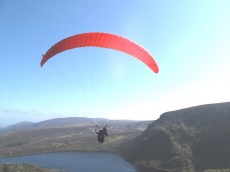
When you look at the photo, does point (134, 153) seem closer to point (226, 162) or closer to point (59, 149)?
point (226, 162)

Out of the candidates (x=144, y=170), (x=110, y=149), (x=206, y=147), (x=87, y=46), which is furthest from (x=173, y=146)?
(x=87, y=46)

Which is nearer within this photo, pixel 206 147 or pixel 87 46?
pixel 87 46

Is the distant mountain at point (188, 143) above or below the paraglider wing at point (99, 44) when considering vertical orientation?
below

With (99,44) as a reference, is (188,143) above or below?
below

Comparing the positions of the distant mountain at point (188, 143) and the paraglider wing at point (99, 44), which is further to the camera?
the distant mountain at point (188, 143)

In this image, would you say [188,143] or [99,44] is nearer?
[99,44]
